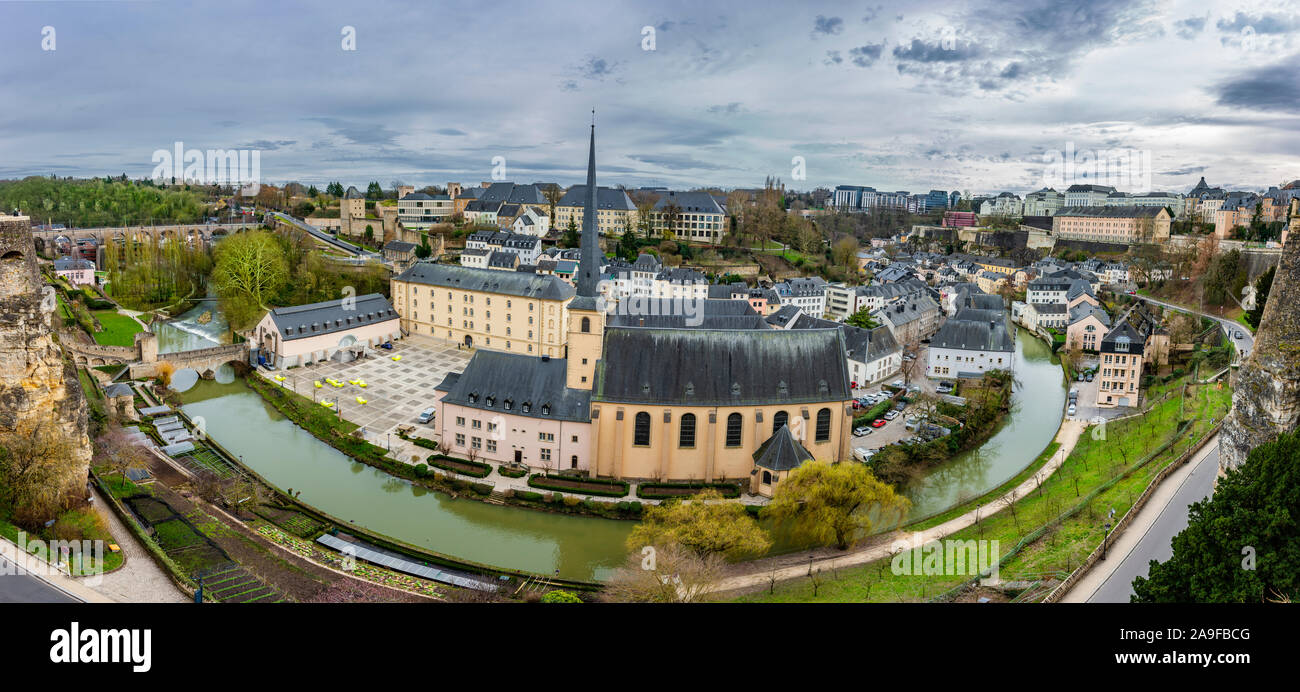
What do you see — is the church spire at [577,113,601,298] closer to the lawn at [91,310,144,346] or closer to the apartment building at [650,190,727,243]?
the lawn at [91,310,144,346]

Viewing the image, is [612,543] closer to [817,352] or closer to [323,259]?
[817,352]

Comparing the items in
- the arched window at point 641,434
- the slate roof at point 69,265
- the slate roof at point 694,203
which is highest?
the slate roof at point 694,203

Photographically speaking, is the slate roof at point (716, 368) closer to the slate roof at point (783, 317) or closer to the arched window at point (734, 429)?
the arched window at point (734, 429)

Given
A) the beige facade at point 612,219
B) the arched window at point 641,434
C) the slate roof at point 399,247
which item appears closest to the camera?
the arched window at point 641,434

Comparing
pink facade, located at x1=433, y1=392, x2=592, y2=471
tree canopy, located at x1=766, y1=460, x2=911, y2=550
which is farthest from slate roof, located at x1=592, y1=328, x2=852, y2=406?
tree canopy, located at x1=766, y1=460, x2=911, y2=550

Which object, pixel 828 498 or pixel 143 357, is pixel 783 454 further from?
pixel 143 357

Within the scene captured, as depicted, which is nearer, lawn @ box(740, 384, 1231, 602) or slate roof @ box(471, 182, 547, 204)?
lawn @ box(740, 384, 1231, 602)

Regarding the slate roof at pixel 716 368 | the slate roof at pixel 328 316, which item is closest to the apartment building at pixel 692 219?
the slate roof at pixel 328 316
